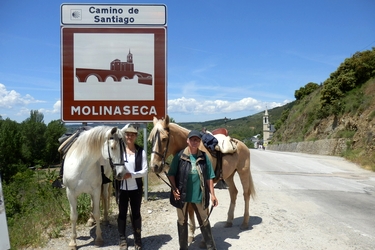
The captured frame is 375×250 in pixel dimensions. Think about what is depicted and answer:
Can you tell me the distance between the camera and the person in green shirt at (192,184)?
4.39 meters

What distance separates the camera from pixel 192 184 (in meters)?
4.45

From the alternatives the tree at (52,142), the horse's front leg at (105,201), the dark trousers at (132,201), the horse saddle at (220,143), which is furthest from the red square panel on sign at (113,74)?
the tree at (52,142)

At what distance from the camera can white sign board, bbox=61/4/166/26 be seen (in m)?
7.88

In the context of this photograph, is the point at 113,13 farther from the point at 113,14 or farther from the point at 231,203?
the point at 231,203

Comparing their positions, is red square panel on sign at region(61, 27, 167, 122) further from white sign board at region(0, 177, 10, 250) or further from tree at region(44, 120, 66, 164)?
tree at region(44, 120, 66, 164)

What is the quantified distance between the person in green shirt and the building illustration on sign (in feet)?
13.3

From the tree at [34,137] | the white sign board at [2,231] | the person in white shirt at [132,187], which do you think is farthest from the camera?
the tree at [34,137]

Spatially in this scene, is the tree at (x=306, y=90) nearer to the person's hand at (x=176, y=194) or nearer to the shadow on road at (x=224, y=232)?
the shadow on road at (x=224, y=232)

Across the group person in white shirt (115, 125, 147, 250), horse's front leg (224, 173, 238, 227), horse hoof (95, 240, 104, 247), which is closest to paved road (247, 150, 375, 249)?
horse's front leg (224, 173, 238, 227)

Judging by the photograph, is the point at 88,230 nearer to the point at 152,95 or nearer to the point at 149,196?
the point at 149,196

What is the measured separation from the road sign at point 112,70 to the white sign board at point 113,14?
2 centimetres

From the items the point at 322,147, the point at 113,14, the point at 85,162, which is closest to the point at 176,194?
the point at 85,162

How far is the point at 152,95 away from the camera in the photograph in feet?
26.8

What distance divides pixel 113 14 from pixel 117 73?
57.2 inches
